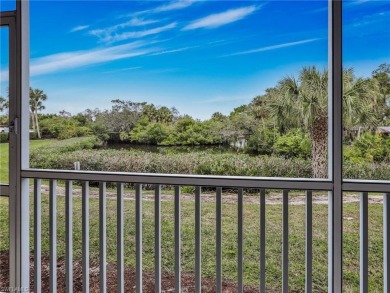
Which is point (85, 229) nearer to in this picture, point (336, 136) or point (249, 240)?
point (249, 240)

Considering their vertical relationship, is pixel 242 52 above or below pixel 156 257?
above

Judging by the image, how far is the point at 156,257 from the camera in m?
1.92

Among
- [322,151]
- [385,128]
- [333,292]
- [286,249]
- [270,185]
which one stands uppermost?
[385,128]

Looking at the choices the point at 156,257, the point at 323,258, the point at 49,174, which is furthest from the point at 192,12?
the point at 323,258

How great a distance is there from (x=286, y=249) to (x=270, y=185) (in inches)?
15.1

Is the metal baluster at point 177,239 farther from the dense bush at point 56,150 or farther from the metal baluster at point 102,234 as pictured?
the dense bush at point 56,150

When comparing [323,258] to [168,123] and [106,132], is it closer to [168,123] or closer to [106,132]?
[168,123]

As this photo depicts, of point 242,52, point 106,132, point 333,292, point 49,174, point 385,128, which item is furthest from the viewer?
point 106,132

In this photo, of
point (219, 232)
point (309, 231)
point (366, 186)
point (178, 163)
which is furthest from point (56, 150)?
point (366, 186)

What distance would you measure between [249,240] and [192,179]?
68 cm

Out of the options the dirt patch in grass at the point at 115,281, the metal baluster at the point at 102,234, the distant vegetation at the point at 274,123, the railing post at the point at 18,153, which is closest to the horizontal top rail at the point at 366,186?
the distant vegetation at the point at 274,123

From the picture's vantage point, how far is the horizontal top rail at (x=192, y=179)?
173cm

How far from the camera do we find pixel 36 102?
95.2 inches

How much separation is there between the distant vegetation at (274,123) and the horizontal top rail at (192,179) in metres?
0.37
